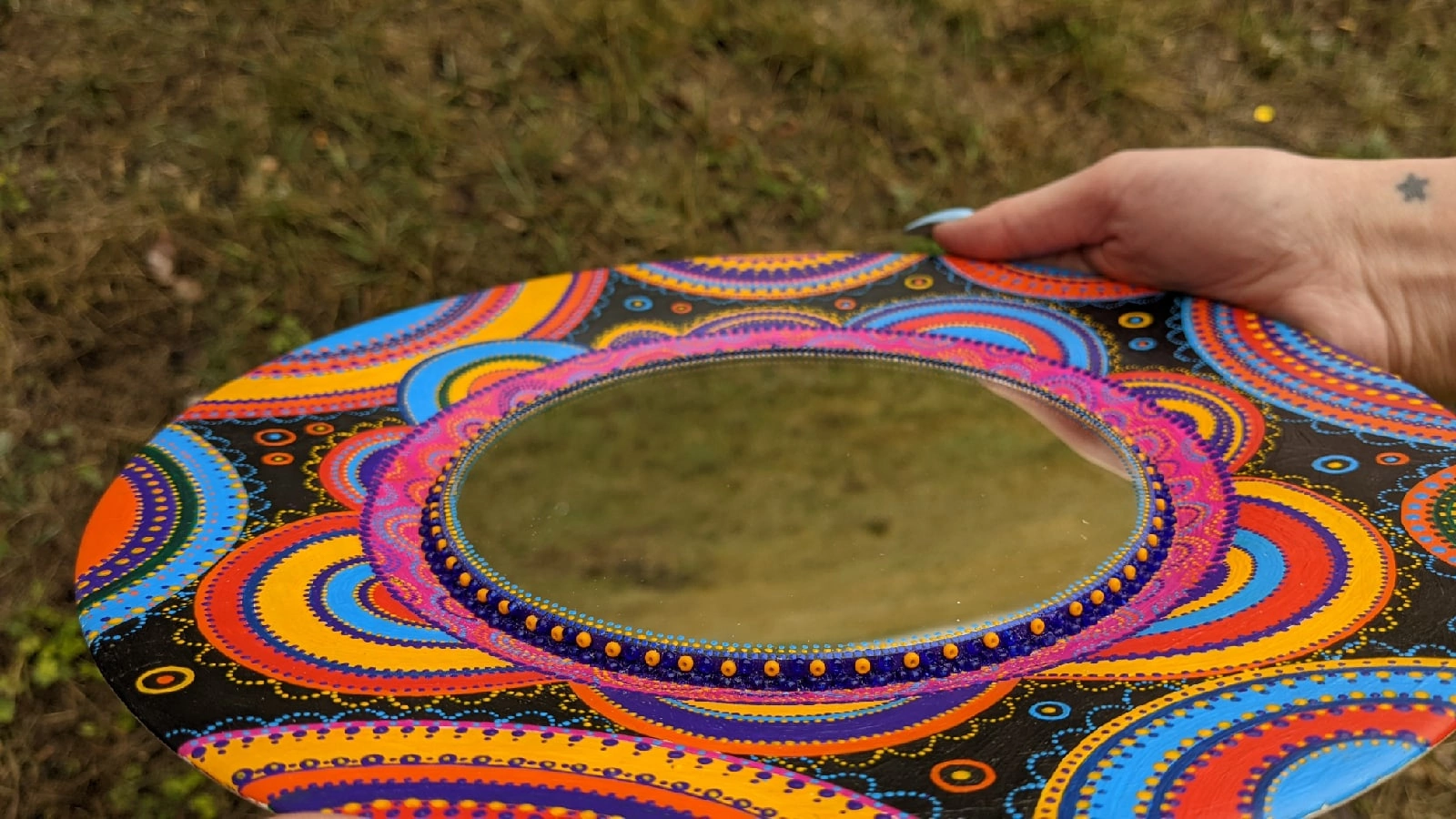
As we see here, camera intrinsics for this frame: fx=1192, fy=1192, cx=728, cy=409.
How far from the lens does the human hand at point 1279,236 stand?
1703mm

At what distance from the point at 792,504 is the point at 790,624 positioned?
0.21 m

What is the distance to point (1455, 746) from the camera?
214cm

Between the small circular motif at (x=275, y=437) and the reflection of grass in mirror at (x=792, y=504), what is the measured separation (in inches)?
8.4

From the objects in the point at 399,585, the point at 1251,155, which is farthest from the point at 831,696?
the point at 1251,155

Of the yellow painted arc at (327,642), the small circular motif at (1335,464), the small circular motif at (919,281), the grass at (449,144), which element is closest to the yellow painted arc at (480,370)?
the yellow painted arc at (327,642)

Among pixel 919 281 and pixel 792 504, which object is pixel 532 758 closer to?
pixel 792 504

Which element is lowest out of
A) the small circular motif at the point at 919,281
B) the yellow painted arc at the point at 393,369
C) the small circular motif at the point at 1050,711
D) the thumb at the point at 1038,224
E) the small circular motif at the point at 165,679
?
the small circular motif at the point at 165,679

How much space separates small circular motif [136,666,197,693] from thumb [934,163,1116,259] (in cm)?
121

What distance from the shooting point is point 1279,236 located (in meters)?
1.70

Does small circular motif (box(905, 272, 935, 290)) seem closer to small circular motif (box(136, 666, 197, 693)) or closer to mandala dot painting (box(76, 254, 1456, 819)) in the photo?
mandala dot painting (box(76, 254, 1456, 819))

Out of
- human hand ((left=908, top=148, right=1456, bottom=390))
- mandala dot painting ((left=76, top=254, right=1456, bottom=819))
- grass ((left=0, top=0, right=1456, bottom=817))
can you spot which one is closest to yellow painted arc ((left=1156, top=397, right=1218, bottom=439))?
mandala dot painting ((left=76, top=254, right=1456, bottom=819))

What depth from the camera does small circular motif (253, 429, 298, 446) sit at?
1.30 m

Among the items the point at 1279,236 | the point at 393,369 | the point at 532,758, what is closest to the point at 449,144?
the point at 393,369

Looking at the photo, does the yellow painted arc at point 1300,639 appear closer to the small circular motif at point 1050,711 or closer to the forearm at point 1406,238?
the small circular motif at point 1050,711
